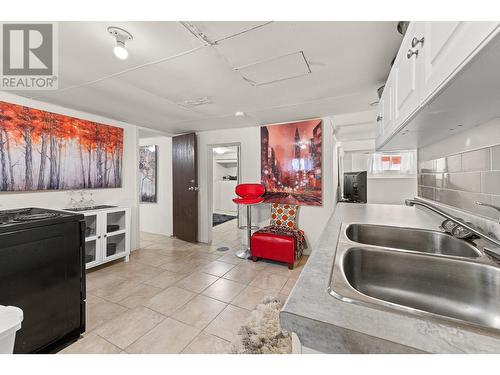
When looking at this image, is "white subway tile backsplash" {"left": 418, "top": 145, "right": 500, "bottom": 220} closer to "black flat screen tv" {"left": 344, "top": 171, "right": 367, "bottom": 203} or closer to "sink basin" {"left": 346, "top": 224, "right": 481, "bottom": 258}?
"sink basin" {"left": 346, "top": 224, "right": 481, "bottom": 258}

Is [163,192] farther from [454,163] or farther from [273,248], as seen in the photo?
[454,163]

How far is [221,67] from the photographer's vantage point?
1790 millimetres

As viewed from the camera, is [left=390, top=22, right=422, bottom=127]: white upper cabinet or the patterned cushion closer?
[left=390, top=22, right=422, bottom=127]: white upper cabinet

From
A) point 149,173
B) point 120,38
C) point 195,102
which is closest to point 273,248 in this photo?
point 195,102

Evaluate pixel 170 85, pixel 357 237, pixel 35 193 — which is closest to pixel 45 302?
pixel 35 193

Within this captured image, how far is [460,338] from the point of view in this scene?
1.37ft

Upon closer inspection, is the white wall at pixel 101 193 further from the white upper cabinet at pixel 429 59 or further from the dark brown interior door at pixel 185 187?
the white upper cabinet at pixel 429 59

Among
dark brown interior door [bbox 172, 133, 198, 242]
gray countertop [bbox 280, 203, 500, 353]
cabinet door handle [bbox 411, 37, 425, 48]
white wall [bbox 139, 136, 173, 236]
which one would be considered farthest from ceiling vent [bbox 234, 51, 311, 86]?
white wall [bbox 139, 136, 173, 236]

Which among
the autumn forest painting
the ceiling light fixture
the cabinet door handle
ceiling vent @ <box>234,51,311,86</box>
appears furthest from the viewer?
the autumn forest painting

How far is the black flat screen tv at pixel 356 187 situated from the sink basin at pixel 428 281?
325 centimetres

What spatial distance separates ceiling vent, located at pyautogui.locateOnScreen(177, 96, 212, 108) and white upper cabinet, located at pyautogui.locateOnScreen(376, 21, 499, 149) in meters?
1.92

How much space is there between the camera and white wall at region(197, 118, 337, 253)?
328cm

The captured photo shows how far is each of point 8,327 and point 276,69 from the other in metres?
2.12
